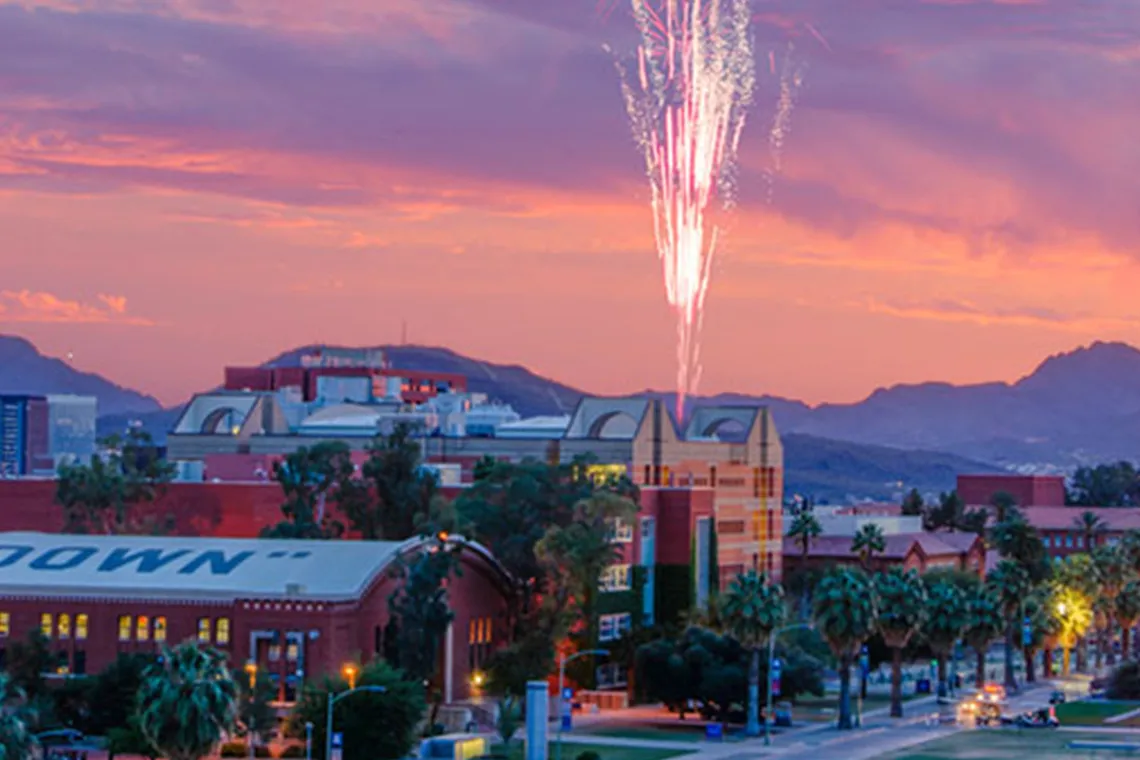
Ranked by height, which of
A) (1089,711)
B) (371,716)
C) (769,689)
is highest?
(371,716)

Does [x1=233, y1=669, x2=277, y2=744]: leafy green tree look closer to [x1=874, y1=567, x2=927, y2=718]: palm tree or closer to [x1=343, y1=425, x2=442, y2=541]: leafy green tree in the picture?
[x1=343, y1=425, x2=442, y2=541]: leafy green tree

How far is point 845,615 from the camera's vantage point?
13712 centimetres

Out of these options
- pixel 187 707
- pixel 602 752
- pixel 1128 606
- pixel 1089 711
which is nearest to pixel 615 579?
pixel 602 752

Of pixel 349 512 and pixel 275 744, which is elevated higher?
pixel 349 512

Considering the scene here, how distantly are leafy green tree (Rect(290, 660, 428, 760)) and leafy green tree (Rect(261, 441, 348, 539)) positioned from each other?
1720 inches

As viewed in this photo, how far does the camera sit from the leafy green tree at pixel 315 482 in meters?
159

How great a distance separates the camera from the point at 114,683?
119 meters

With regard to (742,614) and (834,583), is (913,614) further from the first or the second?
(742,614)

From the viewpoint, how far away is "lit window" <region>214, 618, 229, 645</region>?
420ft

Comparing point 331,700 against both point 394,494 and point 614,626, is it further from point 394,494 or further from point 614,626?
point 394,494

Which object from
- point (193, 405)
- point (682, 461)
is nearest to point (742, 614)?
point (682, 461)

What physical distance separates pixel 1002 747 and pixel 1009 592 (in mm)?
45894

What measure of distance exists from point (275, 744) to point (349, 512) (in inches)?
1731

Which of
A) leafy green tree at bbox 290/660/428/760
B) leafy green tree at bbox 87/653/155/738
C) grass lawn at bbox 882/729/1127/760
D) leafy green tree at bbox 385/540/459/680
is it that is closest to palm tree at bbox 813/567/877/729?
grass lawn at bbox 882/729/1127/760
